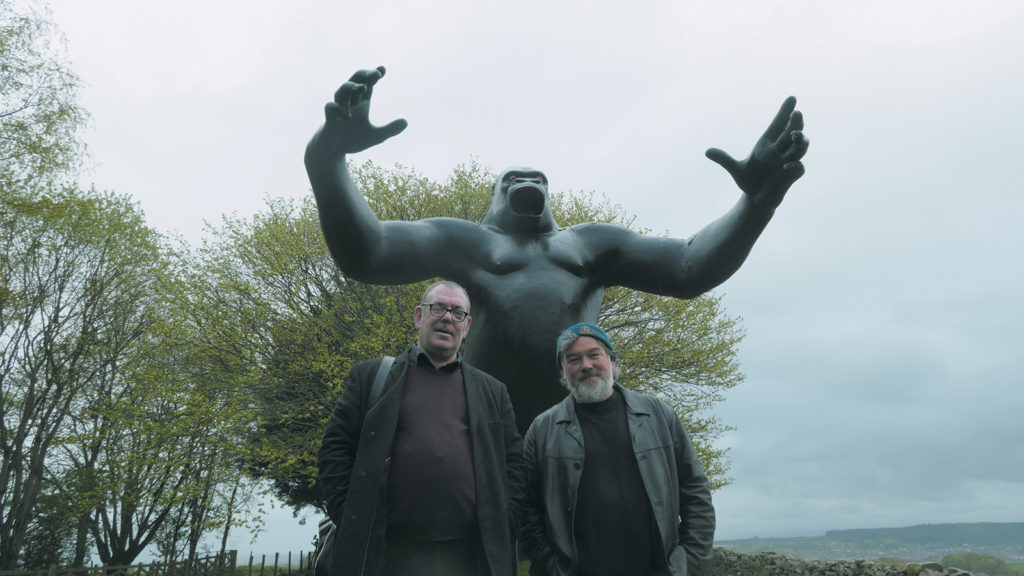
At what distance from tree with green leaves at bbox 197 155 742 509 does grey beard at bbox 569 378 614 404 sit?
12.1 metres

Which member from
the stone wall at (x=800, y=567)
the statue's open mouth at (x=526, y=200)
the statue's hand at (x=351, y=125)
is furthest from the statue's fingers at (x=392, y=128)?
the stone wall at (x=800, y=567)

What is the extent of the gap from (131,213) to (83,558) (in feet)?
32.8

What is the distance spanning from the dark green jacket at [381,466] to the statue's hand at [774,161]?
4.88 ft

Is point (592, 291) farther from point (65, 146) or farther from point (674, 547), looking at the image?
point (65, 146)

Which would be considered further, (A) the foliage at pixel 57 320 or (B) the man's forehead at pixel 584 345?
(A) the foliage at pixel 57 320

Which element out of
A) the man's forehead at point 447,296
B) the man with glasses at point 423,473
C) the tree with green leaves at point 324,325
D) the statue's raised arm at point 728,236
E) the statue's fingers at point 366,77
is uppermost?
the tree with green leaves at point 324,325

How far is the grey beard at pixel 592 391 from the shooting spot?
262cm

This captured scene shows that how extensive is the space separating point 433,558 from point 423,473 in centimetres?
28

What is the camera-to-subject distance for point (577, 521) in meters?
2.47

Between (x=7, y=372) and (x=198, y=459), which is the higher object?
(x=7, y=372)

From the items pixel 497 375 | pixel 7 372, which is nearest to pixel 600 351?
pixel 497 375

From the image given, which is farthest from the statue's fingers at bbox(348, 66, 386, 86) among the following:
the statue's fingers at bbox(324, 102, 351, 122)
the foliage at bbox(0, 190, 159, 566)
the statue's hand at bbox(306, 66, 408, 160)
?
the foliage at bbox(0, 190, 159, 566)

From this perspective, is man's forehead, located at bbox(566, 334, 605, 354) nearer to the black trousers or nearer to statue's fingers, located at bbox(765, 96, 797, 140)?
the black trousers

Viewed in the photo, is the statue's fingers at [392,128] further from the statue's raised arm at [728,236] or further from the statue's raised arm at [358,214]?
the statue's raised arm at [728,236]
